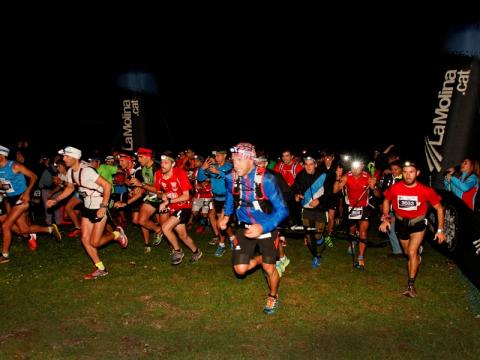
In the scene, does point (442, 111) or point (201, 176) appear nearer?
point (442, 111)

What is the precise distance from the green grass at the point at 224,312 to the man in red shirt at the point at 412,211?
0.70 metres

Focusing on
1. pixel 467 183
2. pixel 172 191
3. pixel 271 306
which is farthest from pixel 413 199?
pixel 172 191

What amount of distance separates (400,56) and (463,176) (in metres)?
20.0

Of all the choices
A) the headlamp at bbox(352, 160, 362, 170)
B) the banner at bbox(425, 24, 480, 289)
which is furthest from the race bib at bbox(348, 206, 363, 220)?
the banner at bbox(425, 24, 480, 289)

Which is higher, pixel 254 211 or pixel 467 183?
pixel 467 183

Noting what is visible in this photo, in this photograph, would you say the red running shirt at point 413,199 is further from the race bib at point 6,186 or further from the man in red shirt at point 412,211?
the race bib at point 6,186

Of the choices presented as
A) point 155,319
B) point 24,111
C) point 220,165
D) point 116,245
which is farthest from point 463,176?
point 24,111

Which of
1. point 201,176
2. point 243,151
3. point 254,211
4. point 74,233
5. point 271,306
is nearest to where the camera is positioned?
point 243,151

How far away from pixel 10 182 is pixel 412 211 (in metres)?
7.69

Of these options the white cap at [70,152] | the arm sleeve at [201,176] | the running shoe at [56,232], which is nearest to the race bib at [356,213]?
the arm sleeve at [201,176]

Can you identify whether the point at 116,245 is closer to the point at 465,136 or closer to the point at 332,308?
the point at 332,308

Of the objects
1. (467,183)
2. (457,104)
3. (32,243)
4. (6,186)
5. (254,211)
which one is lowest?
(32,243)

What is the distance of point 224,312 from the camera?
5652 millimetres

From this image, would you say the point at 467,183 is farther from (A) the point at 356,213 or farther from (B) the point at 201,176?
(B) the point at 201,176
